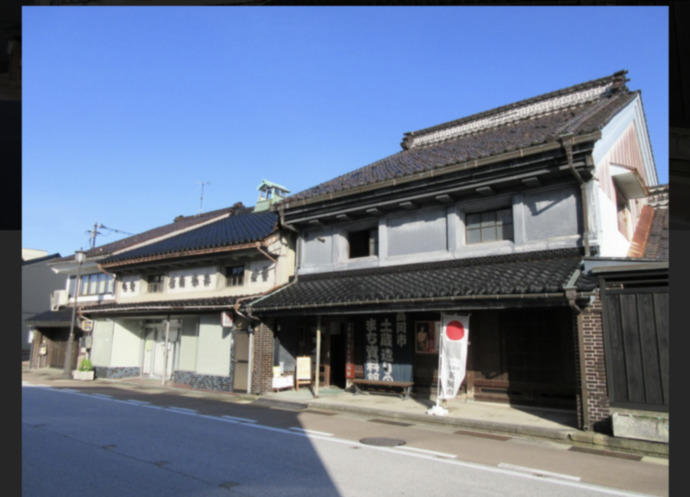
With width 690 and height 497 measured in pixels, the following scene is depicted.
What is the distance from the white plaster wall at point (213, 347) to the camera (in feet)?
56.3

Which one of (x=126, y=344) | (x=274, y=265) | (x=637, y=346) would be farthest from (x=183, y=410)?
(x=126, y=344)

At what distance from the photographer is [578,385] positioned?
9.59 metres

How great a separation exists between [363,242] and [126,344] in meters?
13.2

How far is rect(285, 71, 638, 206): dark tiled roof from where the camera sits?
13.2 metres

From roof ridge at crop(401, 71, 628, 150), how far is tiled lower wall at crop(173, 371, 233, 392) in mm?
11939

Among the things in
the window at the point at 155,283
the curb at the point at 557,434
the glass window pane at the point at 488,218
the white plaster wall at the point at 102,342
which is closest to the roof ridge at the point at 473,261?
the glass window pane at the point at 488,218

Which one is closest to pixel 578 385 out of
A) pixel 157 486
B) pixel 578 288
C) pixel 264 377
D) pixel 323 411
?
pixel 578 288

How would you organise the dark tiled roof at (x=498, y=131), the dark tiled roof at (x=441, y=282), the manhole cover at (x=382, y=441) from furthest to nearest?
the dark tiled roof at (x=498, y=131)
the dark tiled roof at (x=441, y=282)
the manhole cover at (x=382, y=441)

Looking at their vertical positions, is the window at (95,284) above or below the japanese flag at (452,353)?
above

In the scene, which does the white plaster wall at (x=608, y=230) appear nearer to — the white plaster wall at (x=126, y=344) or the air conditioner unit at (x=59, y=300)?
the white plaster wall at (x=126, y=344)

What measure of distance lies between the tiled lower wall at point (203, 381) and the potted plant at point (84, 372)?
194 inches

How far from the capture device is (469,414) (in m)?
11.0

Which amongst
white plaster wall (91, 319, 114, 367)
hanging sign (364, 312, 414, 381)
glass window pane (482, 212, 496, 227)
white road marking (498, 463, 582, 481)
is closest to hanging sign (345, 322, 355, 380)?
hanging sign (364, 312, 414, 381)

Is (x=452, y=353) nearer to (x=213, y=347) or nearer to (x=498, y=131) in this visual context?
(x=498, y=131)
